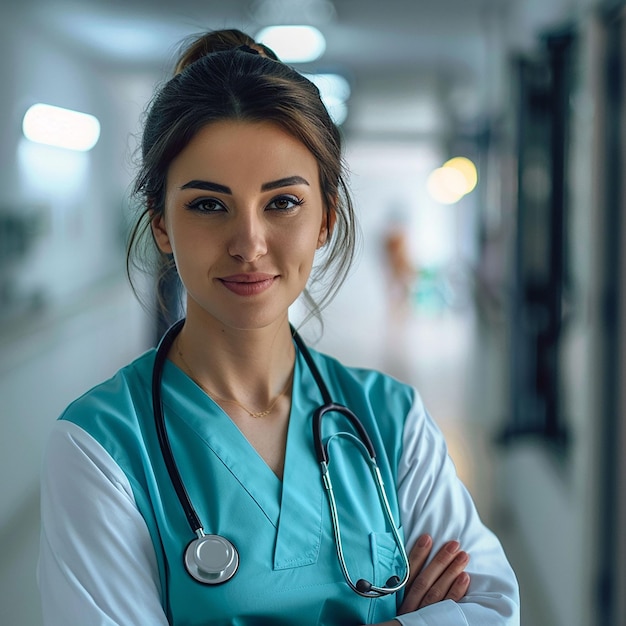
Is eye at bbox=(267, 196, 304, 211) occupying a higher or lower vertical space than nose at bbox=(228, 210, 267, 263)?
higher

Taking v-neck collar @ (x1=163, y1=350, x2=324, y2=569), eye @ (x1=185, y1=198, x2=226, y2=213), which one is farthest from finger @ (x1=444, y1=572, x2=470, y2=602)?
eye @ (x1=185, y1=198, x2=226, y2=213)

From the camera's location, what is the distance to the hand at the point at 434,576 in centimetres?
99

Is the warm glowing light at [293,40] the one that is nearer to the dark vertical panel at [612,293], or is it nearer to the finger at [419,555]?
the dark vertical panel at [612,293]

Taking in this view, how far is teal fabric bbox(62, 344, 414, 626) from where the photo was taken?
0.86m

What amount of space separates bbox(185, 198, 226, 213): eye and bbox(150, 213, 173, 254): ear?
0.09 metres

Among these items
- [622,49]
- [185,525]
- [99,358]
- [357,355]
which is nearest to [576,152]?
[622,49]

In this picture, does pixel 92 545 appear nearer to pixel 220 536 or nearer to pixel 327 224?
pixel 220 536

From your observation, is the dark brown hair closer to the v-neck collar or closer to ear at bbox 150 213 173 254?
ear at bbox 150 213 173 254

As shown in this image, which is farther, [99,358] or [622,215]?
[99,358]

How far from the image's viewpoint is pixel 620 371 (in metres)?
2.00

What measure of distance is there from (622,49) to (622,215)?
0.42m

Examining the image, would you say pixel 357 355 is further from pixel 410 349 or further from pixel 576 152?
pixel 576 152

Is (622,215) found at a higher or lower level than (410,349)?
higher

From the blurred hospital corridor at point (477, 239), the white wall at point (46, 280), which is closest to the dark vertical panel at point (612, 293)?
the blurred hospital corridor at point (477, 239)
